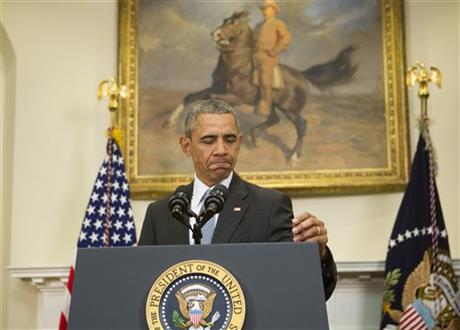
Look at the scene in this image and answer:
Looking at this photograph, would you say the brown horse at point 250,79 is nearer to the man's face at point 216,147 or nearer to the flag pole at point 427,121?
the flag pole at point 427,121

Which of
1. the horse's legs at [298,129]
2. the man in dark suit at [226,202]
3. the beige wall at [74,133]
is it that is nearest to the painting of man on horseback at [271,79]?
the horse's legs at [298,129]

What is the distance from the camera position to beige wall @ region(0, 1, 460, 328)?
651 centimetres

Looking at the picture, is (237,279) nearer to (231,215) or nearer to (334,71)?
(231,215)

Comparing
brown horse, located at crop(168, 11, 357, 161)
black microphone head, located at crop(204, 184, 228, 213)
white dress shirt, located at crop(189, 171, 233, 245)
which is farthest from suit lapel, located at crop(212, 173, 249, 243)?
brown horse, located at crop(168, 11, 357, 161)

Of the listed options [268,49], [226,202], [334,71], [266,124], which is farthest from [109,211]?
[226,202]

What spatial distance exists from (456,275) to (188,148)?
9.91 ft

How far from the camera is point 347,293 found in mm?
6316

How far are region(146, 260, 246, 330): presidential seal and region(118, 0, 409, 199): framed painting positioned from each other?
13.8ft

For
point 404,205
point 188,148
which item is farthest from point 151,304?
point 404,205

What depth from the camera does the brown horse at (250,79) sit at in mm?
6716

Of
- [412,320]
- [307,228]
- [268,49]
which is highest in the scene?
[268,49]

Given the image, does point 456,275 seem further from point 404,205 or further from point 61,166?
point 61,166

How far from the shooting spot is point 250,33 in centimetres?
682

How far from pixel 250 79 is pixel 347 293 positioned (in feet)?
6.66
